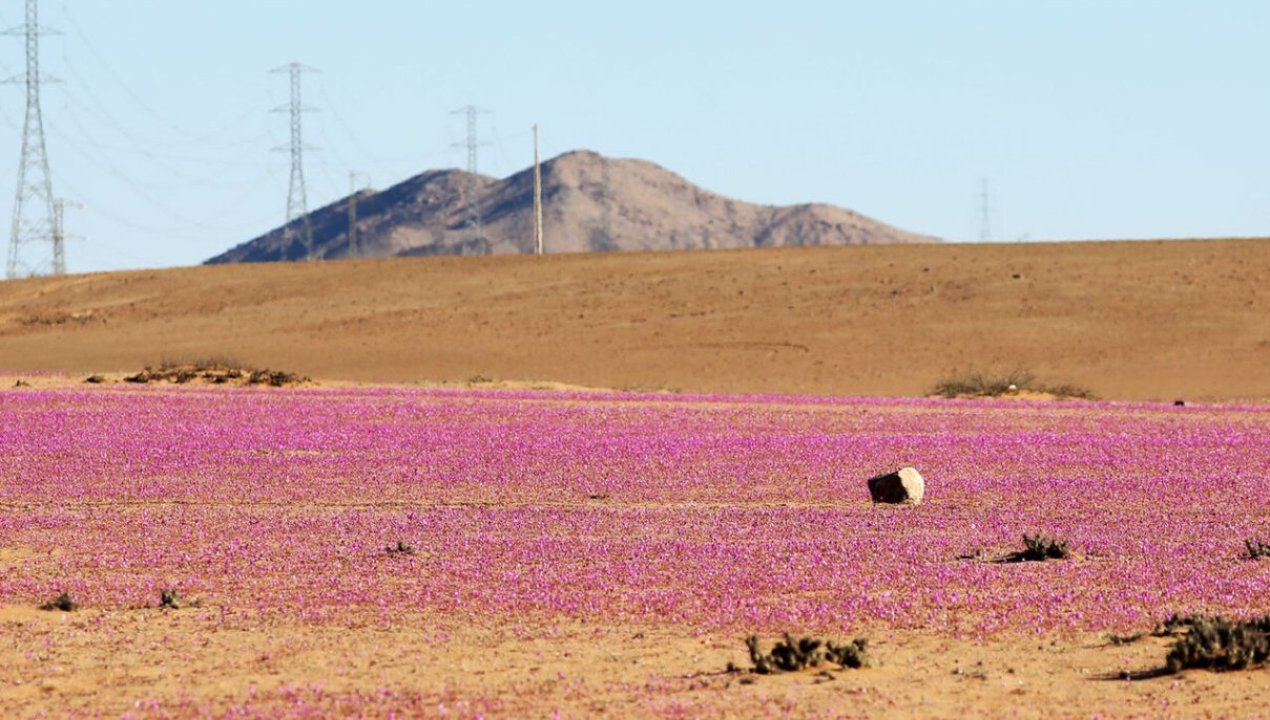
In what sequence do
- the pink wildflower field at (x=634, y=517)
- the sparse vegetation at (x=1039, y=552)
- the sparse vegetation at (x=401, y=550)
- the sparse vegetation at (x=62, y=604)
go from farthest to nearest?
the sparse vegetation at (x=401, y=550) → the sparse vegetation at (x=1039, y=552) → the pink wildflower field at (x=634, y=517) → the sparse vegetation at (x=62, y=604)

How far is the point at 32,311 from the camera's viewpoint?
308ft

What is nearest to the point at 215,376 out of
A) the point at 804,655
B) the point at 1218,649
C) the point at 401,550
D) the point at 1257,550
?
the point at 401,550

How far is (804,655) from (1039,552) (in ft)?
19.1

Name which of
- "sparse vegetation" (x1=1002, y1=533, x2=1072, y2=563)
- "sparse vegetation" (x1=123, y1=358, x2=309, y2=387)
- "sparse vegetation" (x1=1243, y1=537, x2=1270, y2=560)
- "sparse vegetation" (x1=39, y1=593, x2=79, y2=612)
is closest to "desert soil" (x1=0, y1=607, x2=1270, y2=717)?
"sparse vegetation" (x1=39, y1=593, x2=79, y2=612)

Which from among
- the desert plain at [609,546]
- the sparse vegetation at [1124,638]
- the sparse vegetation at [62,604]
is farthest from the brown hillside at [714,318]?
the sparse vegetation at [62,604]

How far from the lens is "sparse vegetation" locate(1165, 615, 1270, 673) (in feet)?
39.7

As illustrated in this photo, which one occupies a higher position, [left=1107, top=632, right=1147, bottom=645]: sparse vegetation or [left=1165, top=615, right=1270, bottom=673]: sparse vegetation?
[left=1165, top=615, right=1270, bottom=673]: sparse vegetation

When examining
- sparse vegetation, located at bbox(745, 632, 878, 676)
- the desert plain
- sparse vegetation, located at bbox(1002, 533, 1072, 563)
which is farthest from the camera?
sparse vegetation, located at bbox(1002, 533, 1072, 563)

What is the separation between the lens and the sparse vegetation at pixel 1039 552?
56.7ft

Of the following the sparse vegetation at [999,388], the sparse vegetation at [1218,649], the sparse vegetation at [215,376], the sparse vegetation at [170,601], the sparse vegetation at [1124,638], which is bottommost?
the sparse vegetation at [1124,638]

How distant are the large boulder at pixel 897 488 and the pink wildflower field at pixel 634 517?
1.33 feet

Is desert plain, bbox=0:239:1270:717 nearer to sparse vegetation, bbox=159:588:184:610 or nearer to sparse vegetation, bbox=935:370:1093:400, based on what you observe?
sparse vegetation, bbox=159:588:184:610

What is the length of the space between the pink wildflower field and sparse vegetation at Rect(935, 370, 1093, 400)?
14.5m

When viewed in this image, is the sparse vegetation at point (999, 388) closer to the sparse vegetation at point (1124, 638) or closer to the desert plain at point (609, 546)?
the desert plain at point (609, 546)
